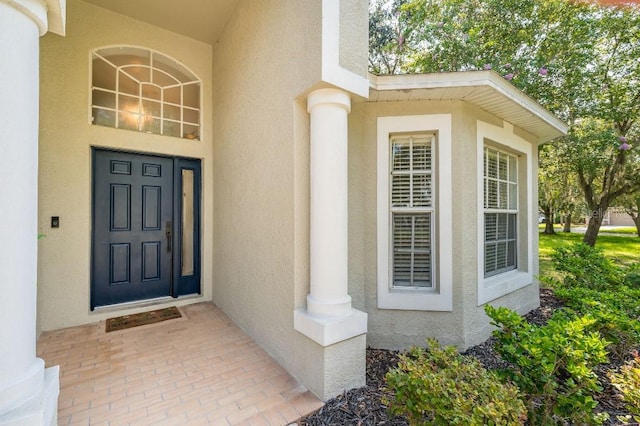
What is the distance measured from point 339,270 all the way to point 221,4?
4.01m

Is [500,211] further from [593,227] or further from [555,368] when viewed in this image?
[593,227]

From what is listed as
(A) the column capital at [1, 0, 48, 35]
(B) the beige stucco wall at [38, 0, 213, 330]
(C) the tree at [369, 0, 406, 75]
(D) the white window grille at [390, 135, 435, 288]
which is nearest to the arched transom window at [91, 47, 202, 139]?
(B) the beige stucco wall at [38, 0, 213, 330]

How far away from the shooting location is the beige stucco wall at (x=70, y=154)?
362cm

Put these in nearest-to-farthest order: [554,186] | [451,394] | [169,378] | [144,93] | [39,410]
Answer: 1. [39,410]
2. [451,394]
3. [169,378]
4. [144,93]
5. [554,186]

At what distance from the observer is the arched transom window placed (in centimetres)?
409

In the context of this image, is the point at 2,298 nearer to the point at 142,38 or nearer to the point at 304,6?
the point at 304,6

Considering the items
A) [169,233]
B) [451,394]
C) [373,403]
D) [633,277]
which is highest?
[169,233]

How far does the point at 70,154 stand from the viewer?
375cm

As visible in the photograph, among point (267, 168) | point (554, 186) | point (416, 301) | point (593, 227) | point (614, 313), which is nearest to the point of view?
point (614, 313)

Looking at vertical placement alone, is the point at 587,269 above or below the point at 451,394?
above

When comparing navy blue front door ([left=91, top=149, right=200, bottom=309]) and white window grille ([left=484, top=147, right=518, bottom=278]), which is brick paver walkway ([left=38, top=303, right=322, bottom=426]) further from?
white window grille ([left=484, top=147, right=518, bottom=278])

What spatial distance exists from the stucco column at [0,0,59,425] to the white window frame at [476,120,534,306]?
4171 mm

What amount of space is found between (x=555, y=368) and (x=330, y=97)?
2701mm

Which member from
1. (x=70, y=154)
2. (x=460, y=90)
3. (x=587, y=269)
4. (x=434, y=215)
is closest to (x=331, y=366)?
(x=434, y=215)
